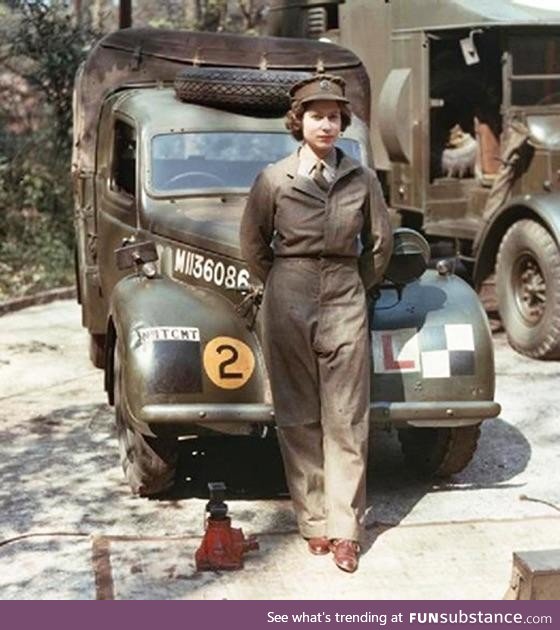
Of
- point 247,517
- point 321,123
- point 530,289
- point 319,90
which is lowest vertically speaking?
point 530,289

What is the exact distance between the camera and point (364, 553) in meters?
5.02

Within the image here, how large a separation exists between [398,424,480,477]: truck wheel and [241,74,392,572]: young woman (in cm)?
96

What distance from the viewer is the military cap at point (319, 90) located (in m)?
4.76

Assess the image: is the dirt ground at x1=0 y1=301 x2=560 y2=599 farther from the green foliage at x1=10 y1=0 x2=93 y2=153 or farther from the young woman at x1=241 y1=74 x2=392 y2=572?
the green foliage at x1=10 y1=0 x2=93 y2=153

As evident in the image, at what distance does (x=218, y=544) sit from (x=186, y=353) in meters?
0.86

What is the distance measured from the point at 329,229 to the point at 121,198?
7.76 ft

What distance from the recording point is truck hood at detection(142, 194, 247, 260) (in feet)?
18.9

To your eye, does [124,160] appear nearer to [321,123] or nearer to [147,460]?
[147,460]

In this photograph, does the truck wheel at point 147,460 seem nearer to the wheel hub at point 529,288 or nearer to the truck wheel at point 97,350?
the truck wheel at point 97,350

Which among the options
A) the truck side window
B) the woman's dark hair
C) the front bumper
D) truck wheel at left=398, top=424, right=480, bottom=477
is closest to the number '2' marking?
the front bumper

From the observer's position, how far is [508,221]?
9.34 m

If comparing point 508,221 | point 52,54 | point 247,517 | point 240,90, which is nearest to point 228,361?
point 247,517

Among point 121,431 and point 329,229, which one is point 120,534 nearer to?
point 121,431

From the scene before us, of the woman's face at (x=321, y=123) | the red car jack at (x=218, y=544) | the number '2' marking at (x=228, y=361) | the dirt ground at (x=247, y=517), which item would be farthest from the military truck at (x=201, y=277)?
the woman's face at (x=321, y=123)
